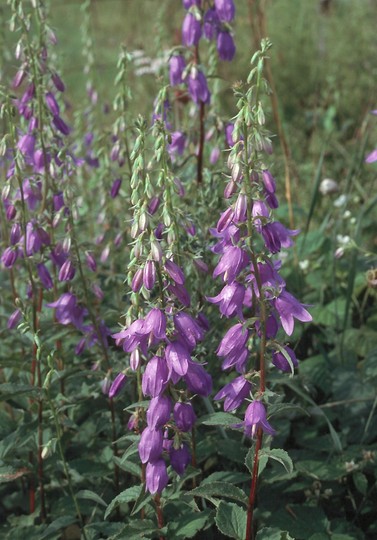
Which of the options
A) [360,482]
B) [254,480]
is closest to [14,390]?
[254,480]

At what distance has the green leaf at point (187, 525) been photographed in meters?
2.17

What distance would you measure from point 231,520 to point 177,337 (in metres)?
0.55

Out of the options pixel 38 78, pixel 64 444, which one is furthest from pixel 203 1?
pixel 64 444

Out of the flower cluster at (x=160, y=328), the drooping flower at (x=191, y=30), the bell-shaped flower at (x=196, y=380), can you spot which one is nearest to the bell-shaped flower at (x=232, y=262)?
the flower cluster at (x=160, y=328)

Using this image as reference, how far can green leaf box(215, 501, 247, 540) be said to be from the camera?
6.68 ft

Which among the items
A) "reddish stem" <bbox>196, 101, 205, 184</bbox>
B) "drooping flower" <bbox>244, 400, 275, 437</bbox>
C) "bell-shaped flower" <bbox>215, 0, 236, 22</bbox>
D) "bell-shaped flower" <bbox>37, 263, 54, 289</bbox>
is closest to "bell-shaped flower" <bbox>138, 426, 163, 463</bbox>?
"drooping flower" <bbox>244, 400, 275, 437</bbox>

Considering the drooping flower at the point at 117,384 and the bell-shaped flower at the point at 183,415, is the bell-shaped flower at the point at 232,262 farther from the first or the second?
the drooping flower at the point at 117,384

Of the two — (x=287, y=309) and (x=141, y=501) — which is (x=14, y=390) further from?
(x=287, y=309)

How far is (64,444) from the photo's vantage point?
273 centimetres

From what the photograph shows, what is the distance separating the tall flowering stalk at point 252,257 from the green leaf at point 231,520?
1.4 inches

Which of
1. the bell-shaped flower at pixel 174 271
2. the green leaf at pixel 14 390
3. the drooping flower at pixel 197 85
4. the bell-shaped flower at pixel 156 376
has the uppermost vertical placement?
the drooping flower at pixel 197 85

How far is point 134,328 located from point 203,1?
1.50 m

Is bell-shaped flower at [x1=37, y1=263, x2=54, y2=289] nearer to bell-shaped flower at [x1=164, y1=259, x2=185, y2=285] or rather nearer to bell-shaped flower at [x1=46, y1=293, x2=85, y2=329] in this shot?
bell-shaped flower at [x1=46, y1=293, x2=85, y2=329]

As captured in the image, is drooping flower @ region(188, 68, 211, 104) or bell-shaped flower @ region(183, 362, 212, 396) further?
drooping flower @ region(188, 68, 211, 104)
